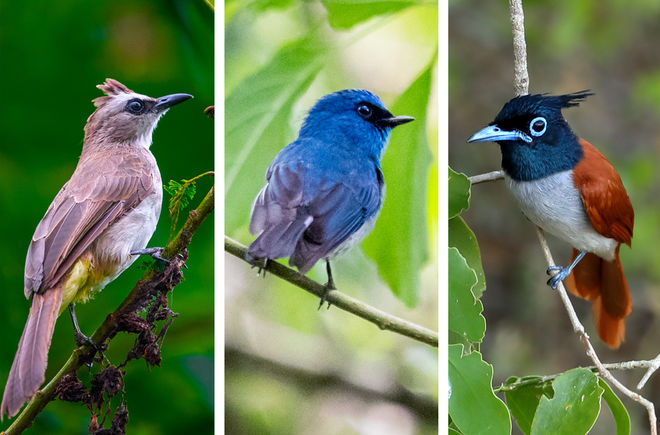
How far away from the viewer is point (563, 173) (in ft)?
5.14

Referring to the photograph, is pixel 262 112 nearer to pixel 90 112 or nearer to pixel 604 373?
pixel 90 112

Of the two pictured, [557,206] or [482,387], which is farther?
[557,206]

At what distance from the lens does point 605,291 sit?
5.62ft

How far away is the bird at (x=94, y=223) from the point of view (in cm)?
146

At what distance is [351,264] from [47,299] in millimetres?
653

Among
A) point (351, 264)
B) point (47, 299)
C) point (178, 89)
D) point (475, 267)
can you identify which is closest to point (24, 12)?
point (178, 89)

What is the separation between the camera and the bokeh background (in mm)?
2346

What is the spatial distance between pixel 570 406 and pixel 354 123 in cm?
76

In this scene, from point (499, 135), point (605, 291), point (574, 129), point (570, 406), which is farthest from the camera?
point (574, 129)

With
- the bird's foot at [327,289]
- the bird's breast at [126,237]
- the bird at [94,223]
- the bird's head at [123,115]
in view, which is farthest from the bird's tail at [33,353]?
the bird's foot at [327,289]

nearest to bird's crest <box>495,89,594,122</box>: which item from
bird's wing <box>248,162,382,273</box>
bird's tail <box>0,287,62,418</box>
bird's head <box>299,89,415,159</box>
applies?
bird's head <box>299,89,415,159</box>

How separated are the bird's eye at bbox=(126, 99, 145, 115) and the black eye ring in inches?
19.3

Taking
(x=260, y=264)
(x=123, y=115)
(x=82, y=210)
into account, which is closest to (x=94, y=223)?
(x=82, y=210)

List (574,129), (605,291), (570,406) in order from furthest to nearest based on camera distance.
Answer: (574,129) < (605,291) < (570,406)
